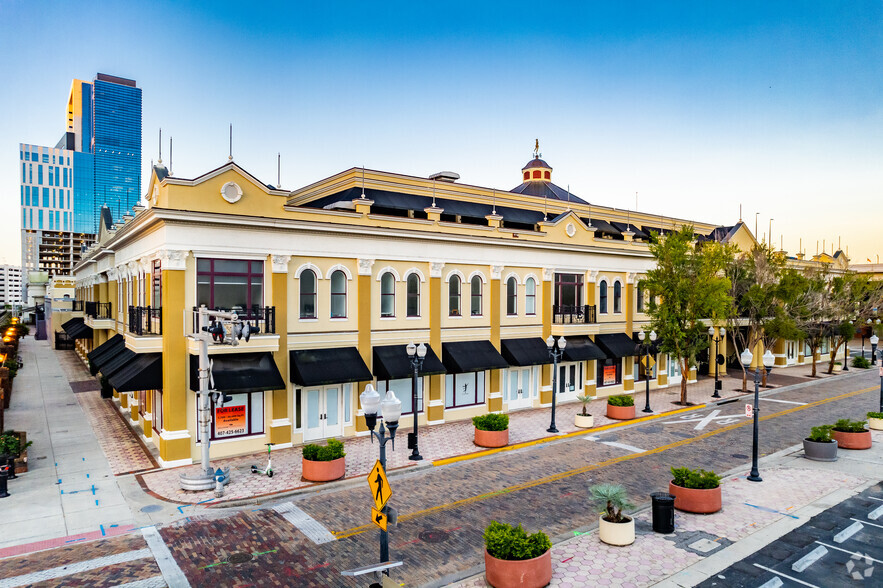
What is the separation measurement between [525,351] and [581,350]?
370 centimetres

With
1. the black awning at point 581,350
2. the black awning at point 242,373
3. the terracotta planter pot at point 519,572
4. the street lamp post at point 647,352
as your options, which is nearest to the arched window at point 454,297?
the black awning at point 581,350

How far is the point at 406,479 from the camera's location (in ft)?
58.3

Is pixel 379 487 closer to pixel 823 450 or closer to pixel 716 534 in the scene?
pixel 716 534

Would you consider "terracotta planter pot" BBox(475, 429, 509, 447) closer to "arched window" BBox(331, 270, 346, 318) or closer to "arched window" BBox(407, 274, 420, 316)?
"arched window" BBox(407, 274, 420, 316)

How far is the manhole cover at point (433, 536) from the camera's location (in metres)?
13.2

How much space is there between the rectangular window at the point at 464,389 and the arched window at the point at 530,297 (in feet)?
14.7

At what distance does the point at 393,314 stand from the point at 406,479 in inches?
320

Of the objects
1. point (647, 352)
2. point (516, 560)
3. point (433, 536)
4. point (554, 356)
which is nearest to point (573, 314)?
point (647, 352)

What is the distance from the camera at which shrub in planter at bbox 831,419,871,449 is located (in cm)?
2067

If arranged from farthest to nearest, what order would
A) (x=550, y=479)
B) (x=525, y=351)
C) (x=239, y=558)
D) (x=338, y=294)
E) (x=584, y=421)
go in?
Result: (x=525, y=351)
(x=584, y=421)
(x=338, y=294)
(x=550, y=479)
(x=239, y=558)

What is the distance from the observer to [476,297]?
2684 centimetres

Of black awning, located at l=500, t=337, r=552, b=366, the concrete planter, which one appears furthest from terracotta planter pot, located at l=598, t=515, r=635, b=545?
black awning, located at l=500, t=337, r=552, b=366

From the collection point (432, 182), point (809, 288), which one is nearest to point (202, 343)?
point (432, 182)

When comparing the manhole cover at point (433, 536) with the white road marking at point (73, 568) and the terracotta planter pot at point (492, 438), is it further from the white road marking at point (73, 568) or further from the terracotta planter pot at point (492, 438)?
the terracotta planter pot at point (492, 438)
